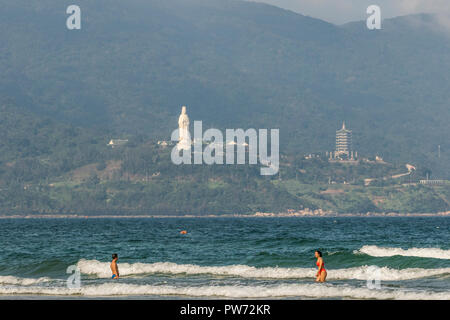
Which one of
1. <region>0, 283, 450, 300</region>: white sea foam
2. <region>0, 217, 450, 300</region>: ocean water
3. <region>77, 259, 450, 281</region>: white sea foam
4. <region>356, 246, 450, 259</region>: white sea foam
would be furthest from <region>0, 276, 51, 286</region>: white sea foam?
<region>356, 246, 450, 259</region>: white sea foam

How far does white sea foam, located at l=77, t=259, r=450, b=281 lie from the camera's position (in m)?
59.3

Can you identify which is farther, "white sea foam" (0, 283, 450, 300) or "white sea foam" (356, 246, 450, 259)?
"white sea foam" (356, 246, 450, 259)

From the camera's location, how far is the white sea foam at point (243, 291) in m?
48.2

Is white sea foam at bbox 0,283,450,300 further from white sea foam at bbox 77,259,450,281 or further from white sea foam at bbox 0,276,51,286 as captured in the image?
white sea foam at bbox 77,259,450,281

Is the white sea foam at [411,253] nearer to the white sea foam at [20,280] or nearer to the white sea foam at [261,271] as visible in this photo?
the white sea foam at [261,271]

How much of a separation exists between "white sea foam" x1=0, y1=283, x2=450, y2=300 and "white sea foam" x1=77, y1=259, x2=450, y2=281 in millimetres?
6821

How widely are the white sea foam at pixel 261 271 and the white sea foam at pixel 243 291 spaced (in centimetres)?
682

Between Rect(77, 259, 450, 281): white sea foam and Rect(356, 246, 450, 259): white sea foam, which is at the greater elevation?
Rect(77, 259, 450, 281): white sea foam

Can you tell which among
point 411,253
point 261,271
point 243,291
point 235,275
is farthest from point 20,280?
point 411,253
